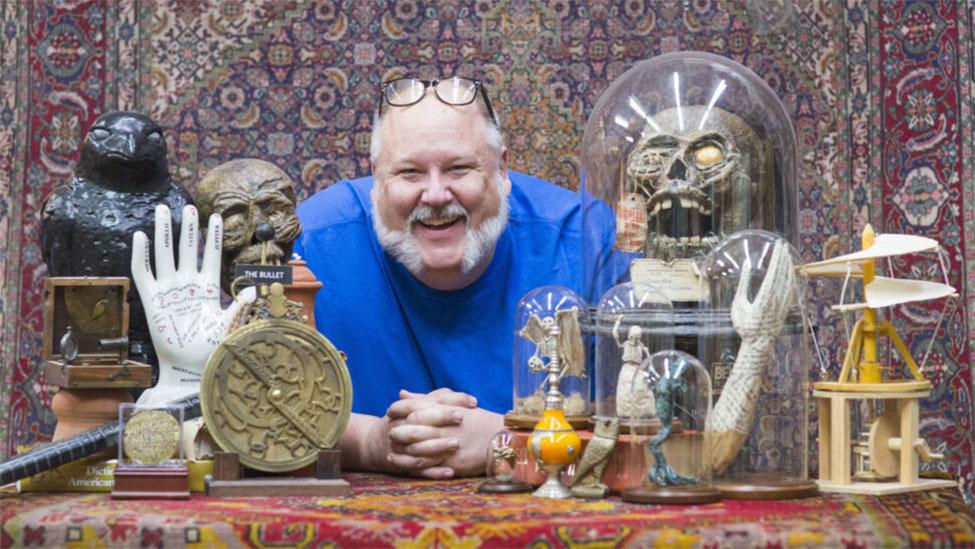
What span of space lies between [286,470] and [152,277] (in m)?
0.37

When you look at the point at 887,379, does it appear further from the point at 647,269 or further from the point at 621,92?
the point at 621,92

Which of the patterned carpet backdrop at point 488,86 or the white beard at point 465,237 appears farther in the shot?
the patterned carpet backdrop at point 488,86

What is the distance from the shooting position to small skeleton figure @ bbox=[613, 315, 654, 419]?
5.90ft

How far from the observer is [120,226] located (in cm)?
203

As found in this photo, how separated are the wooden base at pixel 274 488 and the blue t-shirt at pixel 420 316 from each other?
2.72 ft

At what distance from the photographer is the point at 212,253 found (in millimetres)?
1977

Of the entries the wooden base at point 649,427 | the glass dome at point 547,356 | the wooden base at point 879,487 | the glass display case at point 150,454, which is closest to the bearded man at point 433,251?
the glass dome at point 547,356

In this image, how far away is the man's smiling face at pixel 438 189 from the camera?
245 cm

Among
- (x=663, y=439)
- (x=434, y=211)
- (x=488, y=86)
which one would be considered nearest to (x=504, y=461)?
(x=663, y=439)

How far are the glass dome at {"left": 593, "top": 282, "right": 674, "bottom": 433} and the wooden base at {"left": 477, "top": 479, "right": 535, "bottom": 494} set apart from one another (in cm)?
16

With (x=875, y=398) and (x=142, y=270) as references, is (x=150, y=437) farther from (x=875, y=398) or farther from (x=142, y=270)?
(x=875, y=398)

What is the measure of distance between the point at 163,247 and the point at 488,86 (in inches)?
87.6

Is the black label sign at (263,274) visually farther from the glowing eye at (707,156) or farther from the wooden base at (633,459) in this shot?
the glowing eye at (707,156)

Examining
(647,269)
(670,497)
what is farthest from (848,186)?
(670,497)
